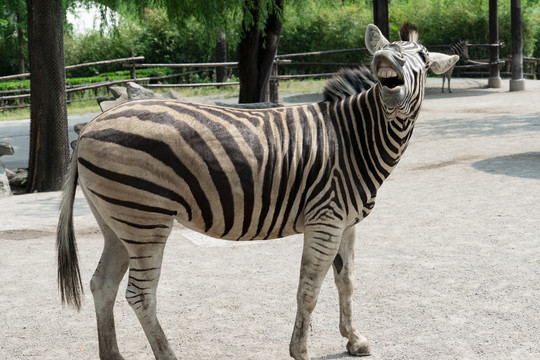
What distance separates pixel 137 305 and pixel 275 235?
852 mm

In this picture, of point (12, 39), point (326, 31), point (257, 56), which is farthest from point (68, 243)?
point (12, 39)

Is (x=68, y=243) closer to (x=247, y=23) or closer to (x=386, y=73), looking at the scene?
(x=386, y=73)

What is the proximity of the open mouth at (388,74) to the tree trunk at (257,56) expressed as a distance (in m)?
8.09

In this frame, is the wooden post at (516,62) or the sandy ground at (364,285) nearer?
the sandy ground at (364,285)

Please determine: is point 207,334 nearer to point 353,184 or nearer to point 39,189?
point 353,184

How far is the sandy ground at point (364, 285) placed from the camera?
4109 mm

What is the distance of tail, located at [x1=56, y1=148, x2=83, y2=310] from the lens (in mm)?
3643

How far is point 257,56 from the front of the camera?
1154 cm

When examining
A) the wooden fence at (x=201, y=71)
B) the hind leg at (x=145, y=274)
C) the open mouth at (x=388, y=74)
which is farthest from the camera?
the wooden fence at (x=201, y=71)

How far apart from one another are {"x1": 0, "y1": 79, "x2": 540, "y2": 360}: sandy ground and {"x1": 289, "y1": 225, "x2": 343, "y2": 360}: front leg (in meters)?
0.36

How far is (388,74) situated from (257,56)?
8.54 meters

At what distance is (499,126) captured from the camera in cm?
1345

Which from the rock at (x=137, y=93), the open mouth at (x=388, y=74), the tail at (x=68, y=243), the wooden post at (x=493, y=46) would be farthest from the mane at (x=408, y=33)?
the wooden post at (x=493, y=46)

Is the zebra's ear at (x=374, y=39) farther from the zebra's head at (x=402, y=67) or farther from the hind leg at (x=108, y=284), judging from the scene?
the hind leg at (x=108, y=284)
